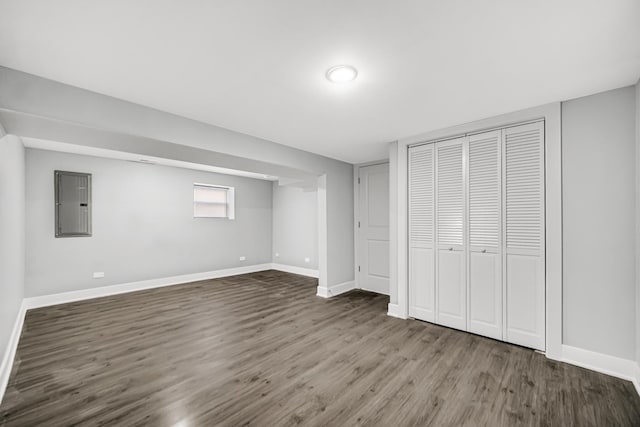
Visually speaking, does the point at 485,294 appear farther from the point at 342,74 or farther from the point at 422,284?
the point at 342,74

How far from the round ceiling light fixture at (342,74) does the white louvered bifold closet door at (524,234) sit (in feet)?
6.54

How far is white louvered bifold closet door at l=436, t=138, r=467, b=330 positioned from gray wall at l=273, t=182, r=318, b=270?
3.63 m

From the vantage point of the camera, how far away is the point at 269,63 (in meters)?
2.00

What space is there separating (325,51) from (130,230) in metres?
5.31

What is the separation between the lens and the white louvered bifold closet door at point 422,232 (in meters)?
3.61

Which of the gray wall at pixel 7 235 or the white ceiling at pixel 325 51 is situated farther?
the gray wall at pixel 7 235

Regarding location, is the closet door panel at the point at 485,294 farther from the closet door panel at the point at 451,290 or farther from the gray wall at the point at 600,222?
the gray wall at the point at 600,222

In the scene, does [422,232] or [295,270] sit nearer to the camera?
[422,232]

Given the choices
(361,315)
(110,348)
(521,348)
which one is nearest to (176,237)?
(110,348)

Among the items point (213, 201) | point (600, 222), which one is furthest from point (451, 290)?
point (213, 201)

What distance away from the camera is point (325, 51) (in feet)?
6.07

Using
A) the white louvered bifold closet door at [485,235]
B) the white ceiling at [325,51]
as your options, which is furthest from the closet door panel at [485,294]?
the white ceiling at [325,51]

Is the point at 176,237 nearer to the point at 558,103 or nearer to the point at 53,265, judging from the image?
the point at 53,265

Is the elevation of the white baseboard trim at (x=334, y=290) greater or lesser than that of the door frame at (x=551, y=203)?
lesser
